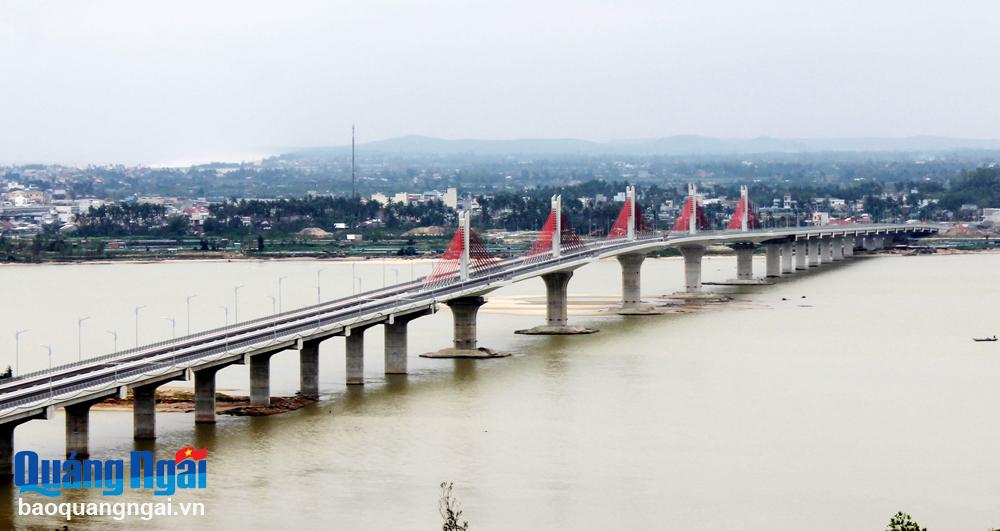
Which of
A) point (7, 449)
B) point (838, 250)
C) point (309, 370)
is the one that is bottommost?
point (7, 449)

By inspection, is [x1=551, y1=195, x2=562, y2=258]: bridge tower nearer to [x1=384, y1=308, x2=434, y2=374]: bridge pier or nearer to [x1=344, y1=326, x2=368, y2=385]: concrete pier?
[x1=384, y1=308, x2=434, y2=374]: bridge pier

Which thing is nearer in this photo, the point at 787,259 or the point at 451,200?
the point at 787,259

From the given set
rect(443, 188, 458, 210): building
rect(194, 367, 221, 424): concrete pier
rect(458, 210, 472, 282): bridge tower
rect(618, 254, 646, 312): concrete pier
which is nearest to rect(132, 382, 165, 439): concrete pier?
rect(194, 367, 221, 424): concrete pier

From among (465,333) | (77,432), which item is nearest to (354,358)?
(465,333)

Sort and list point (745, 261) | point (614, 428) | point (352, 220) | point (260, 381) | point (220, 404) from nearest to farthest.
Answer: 1. point (614, 428)
2. point (260, 381)
3. point (220, 404)
4. point (745, 261)
5. point (352, 220)

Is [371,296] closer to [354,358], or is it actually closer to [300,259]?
[354,358]

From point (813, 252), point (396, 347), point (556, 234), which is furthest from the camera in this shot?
point (813, 252)

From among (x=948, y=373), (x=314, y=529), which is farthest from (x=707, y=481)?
(x=948, y=373)
